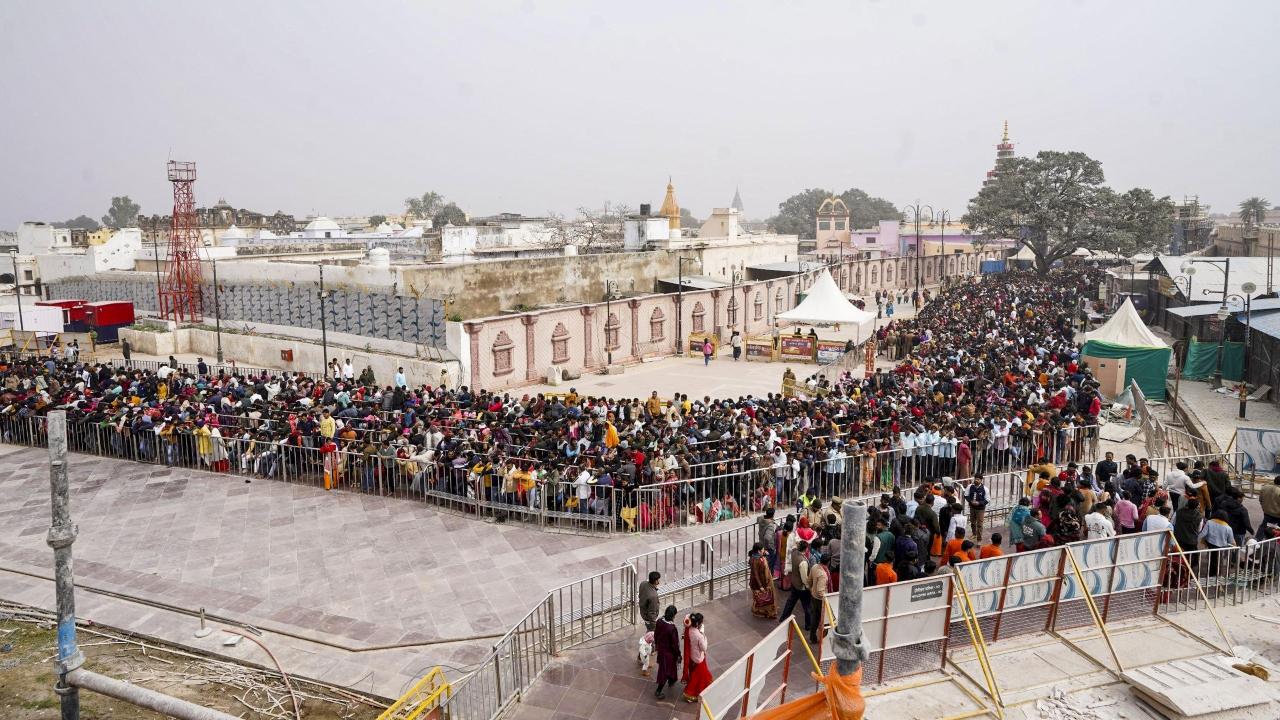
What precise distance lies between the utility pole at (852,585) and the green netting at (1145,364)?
22.3 metres

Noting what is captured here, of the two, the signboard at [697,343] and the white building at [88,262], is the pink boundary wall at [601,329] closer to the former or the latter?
the signboard at [697,343]

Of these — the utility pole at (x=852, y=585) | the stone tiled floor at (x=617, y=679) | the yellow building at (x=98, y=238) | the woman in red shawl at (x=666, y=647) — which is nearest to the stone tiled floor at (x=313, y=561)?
the stone tiled floor at (x=617, y=679)

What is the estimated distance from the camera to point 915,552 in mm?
9844

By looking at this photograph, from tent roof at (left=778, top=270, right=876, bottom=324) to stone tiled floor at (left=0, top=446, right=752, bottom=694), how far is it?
19.6 m

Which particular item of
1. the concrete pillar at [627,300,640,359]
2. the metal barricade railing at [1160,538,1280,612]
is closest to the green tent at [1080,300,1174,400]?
the metal barricade railing at [1160,538,1280,612]

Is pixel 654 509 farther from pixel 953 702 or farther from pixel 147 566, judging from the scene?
pixel 147 566

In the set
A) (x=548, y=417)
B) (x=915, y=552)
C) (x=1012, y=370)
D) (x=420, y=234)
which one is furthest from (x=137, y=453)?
(x=420, y=234)

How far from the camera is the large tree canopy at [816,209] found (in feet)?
431

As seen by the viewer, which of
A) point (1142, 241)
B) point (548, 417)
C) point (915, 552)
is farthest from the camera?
point (1142, 241)

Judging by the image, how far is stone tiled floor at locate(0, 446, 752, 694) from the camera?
35.2ft

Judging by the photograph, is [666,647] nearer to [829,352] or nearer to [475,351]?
[475,351]

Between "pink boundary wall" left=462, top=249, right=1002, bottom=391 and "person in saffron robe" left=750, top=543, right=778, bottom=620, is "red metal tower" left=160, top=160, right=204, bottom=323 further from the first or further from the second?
"person in saffron robe" left=750, top=543, right=778, bottom=620

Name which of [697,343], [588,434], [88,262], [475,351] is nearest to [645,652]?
[588,434]

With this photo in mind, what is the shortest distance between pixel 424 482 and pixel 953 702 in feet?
32.5
